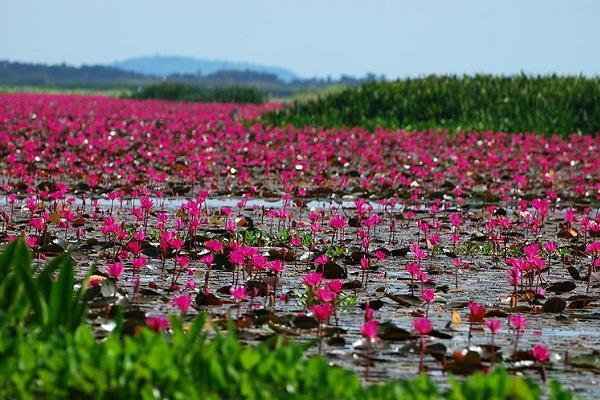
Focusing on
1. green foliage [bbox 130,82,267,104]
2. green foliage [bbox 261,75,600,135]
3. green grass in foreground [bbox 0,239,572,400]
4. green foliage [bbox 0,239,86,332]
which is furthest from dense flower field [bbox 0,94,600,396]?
green foliage [bbox 130,82,267,104]

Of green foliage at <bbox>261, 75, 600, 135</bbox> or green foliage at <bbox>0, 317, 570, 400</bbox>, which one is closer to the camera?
green foliage at <bbox>0, 317, 570, 400</bbox>

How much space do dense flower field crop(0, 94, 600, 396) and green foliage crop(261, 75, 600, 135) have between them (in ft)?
23.8

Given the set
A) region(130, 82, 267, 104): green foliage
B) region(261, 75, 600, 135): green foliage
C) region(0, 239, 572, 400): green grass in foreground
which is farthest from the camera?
region(130, 82, 267, 104): green foliage

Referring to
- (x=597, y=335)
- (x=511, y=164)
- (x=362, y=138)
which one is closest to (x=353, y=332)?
(x=597, y=335)

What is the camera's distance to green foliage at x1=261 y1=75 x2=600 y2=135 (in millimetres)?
29922

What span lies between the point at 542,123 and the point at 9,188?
1843cm

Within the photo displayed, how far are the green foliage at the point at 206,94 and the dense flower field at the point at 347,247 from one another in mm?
32814

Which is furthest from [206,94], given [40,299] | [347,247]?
[40,299]

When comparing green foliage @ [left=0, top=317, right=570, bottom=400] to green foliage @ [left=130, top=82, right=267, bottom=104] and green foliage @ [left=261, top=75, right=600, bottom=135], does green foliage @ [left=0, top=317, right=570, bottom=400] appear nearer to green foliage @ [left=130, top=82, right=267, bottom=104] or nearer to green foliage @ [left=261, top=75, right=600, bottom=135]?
green foliage @ [left=261, top=75, right=600, bottom=135]

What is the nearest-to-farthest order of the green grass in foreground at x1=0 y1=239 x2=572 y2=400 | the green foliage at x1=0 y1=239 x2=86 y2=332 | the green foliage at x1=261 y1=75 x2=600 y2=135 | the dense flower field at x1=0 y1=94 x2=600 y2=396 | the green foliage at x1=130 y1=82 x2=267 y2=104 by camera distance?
the green grass in foreground at x1=0 y1=239 x2=572 y2=400
the green foliage at x1=0 y1=239 x2=86 y2=332
the dense flower field at x1=0 y1=94 x2=600 y2=396
the green foliage at x1=261 y1=75 x2=600 y2=135
the green foliage at x1=130 y1=82 x2=267 y2=104

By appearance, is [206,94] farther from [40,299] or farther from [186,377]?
[186,377]

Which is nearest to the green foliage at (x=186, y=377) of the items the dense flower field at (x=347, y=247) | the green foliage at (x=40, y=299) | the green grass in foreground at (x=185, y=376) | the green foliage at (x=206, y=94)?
the green grass in foreground at (x=185, y=376)

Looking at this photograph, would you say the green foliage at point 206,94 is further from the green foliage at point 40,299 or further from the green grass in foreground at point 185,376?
the green grass in foreground at point 185,376

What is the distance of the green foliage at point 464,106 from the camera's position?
29922 mm
